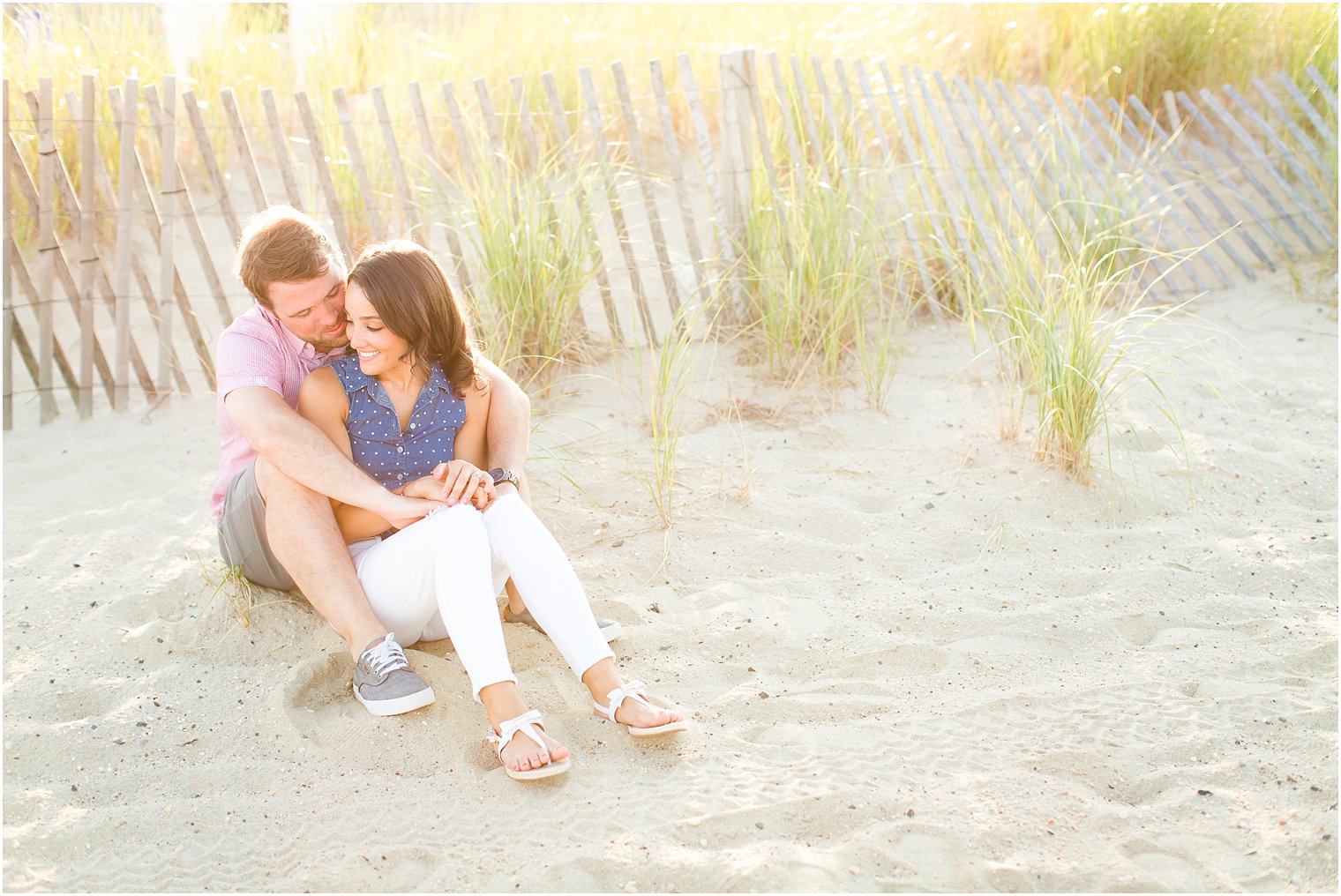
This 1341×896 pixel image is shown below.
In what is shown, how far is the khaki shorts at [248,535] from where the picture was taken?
8.47 feet

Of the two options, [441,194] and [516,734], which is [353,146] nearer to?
[441,194]

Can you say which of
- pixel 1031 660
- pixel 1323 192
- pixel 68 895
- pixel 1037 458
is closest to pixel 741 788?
pixel 1031 660

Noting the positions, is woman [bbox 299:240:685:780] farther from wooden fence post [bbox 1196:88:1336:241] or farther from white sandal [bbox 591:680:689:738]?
wooden fence post [bbox 1196:88:1336:241]

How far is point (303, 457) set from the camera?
2402mm

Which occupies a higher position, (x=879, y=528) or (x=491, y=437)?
(x=491, y=437)

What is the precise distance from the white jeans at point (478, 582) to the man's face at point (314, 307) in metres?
0.51

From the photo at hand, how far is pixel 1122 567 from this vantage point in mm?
2943

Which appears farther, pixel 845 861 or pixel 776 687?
pixel 776 687

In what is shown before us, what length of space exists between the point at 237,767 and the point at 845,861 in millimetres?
1200

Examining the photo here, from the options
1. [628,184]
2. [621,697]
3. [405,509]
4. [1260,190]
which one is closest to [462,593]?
[405,509]

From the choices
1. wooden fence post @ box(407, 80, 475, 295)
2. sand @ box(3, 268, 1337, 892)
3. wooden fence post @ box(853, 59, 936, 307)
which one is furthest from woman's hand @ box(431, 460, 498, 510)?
wooden fence post @ box(853, 59, 936, 307)

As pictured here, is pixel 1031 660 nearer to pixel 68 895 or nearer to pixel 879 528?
pixel 879 528

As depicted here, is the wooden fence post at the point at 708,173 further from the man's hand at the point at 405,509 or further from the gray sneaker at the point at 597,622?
the man's hand at the point at 405,509

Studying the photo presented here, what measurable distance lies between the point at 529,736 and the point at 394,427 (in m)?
0.80
